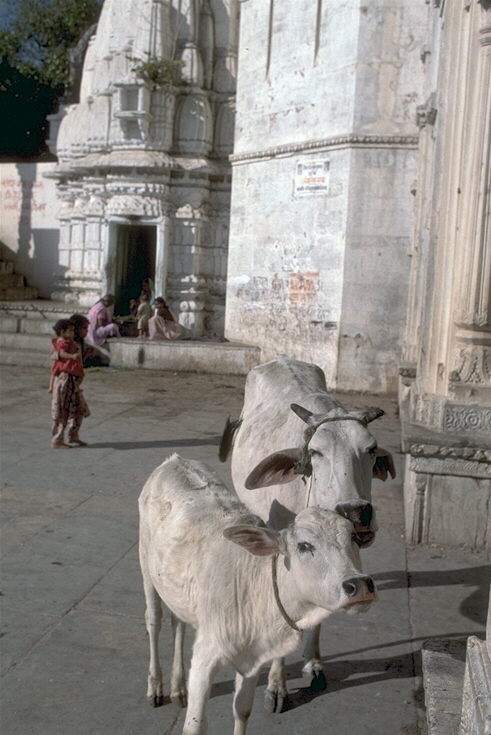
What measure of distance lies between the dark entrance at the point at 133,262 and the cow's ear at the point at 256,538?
14359 millimetres

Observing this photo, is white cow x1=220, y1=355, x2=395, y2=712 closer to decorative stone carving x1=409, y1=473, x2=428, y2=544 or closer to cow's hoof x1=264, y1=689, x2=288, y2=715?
cow's hoof x1=264, y1=689, x2=288, y2=715

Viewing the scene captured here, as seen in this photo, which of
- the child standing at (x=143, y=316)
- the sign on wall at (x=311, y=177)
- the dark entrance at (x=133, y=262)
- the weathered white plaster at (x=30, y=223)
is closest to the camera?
the sign on wall at (x=311, y=177)

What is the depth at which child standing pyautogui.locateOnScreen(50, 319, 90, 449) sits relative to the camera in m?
8.19

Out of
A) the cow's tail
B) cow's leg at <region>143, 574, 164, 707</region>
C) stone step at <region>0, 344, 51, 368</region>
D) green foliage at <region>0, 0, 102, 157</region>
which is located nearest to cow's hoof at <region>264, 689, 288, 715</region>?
cow's leg at <region>143, 574, 164, 707</region>

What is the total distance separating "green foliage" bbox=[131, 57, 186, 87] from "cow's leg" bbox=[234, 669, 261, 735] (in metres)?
13.8

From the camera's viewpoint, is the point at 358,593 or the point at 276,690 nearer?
the point at 358,593

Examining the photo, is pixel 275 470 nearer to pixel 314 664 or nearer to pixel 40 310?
pixel 314 664

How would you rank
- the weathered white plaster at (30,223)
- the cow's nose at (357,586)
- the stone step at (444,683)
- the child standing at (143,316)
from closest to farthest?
the cow's nose at (357,586)
the stone step at (444,683)
the child standing at (143,316)
the weathered white plaster at (30,223)

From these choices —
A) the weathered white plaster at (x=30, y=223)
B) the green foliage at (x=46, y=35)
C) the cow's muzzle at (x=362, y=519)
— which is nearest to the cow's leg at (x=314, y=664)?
the cow's muzzle at (x=362, y=519)

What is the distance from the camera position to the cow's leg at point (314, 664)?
153 inches

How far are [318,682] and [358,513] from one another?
4.01 feet

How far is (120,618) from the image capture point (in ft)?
14.5

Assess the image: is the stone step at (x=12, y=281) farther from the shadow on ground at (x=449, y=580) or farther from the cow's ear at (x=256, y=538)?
the cow's ear at (x=256, y=538)

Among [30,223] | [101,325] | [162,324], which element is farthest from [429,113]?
[30,223]
